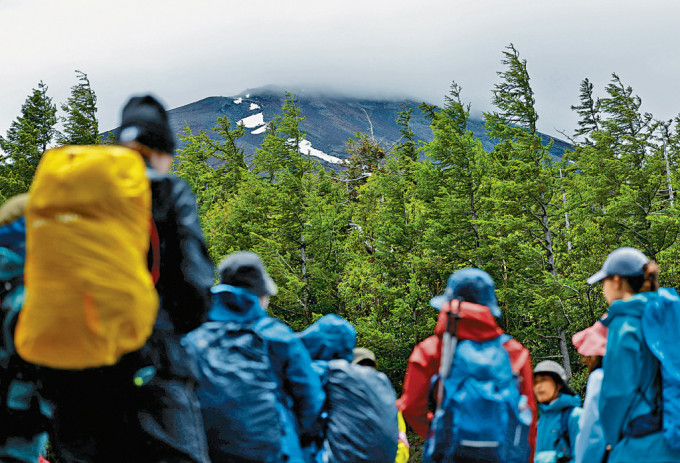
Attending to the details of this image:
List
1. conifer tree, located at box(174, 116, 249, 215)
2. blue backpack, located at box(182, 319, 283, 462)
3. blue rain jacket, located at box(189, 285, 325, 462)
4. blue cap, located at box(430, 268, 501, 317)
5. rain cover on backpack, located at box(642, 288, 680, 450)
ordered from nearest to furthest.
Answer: rain cover on backpack, located at box(642, 288, 680, 450) < blue backpack, located at box(182, 319, 283, 462) < blue rain jacket, located at box(189, 285, 325, 462) < blue cap, located at box(430, 268, 501, 317) < conifer tree, located at box(174, 116, 249, 215)

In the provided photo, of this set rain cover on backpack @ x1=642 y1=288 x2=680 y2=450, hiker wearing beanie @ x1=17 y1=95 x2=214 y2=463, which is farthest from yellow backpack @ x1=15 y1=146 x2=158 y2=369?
rain cover on backpack @ x1=642 y1=288 x2=680 y2=450

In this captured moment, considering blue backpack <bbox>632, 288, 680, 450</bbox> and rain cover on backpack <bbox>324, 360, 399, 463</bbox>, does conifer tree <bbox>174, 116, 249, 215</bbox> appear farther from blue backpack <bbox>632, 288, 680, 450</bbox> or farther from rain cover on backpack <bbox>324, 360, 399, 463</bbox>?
blue backpack <bbox>632, 288, 680, 450</bbox>

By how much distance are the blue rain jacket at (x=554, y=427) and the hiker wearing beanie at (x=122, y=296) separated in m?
3.81

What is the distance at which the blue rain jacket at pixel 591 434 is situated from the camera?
3.97 metres

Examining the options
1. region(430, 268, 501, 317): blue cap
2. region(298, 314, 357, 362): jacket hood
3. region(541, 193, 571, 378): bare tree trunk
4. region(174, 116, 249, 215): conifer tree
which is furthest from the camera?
region(174, 116, 249, 215): conifer tree

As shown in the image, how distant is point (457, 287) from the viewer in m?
4.45

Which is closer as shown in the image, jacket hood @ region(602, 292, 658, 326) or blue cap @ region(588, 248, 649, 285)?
jacket hood @ region(602, 292, 658, 326)

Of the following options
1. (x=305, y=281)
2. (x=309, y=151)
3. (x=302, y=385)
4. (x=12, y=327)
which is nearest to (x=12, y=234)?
(x=12, y=327)

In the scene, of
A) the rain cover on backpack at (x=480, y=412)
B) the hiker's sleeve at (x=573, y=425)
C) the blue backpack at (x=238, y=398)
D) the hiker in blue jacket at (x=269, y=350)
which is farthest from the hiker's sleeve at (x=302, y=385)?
the hiker's sleeve at (x=573, y=425)

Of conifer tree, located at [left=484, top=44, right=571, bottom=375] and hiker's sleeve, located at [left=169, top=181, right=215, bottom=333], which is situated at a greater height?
hiker's sleeve, located at [left=169, top=181, right=215, bottom=333]

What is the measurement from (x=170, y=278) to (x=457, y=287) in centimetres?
244

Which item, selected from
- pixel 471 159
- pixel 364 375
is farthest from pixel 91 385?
pixel 471 159

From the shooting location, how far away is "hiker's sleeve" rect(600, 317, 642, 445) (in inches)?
141

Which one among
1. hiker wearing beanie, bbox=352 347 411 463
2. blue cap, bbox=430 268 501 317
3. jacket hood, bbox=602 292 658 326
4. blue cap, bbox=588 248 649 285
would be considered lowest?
hiker wearing beanie, bbox=352 347 411 463
